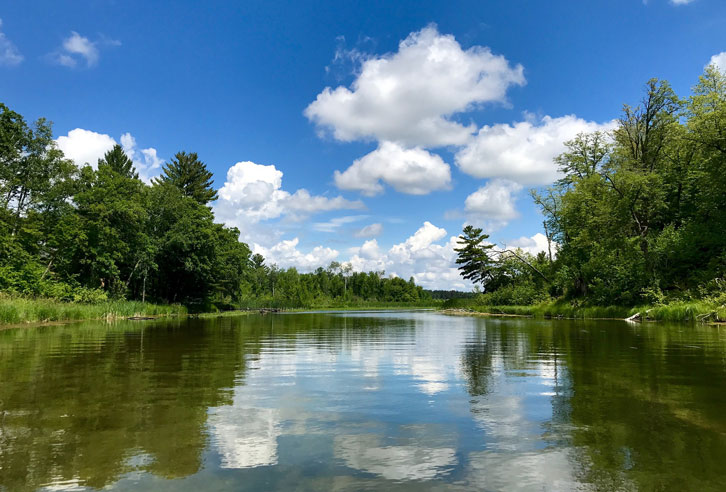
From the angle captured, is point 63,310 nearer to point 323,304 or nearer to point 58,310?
point 58,310

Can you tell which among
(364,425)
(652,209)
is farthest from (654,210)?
(364,425)

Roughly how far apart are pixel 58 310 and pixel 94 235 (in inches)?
642

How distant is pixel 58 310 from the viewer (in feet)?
101

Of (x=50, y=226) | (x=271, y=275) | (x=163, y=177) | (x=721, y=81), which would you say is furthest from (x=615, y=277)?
(x=271, y=275)

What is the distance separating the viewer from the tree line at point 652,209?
3312cm

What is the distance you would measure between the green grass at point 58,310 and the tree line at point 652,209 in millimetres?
42722

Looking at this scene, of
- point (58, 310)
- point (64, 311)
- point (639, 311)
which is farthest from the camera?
point (639, 311)

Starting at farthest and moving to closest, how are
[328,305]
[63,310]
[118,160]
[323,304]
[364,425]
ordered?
[328,305] < [323,304] < [118,160] < [63,310] < [364,425]

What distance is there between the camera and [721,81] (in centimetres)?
3616

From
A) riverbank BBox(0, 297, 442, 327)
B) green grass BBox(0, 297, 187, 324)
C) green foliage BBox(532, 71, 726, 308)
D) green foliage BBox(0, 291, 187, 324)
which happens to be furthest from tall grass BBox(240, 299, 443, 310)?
green foliage BBox(532, 71, 726, 308)

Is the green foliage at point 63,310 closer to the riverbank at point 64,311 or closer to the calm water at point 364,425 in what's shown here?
the riverbank at point 64,311

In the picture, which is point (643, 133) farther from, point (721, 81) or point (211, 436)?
point (211, 436)

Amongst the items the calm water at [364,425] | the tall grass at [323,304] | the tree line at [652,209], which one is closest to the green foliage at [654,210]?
the tree line at [652,209]

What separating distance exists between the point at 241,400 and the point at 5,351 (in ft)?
35.9
